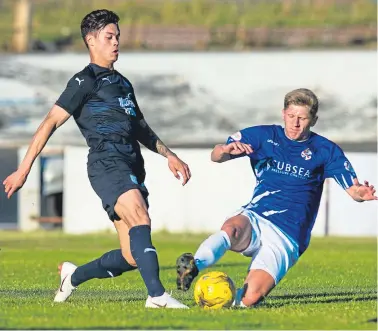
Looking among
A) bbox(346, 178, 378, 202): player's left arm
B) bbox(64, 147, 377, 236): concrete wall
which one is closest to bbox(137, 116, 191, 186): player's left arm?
bbox(346, 178, 378, 202): player's left arm

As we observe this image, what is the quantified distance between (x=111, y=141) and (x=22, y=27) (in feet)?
107

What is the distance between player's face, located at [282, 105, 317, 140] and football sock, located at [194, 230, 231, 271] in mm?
1120

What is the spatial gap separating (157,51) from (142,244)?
2906 centimetres

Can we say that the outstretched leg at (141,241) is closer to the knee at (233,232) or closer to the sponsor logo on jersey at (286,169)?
the knee at (233,232)

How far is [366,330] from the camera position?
854 cm

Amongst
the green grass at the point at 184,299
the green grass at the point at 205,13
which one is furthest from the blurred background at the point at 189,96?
the green grass at the point at 184,299

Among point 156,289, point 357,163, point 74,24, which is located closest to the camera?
point 156,289

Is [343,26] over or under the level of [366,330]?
over

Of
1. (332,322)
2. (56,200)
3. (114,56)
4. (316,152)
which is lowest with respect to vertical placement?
(56,200)

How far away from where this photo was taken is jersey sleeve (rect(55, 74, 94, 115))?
9.91 metres

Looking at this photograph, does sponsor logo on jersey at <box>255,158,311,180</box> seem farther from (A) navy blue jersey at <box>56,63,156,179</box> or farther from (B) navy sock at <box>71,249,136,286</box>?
(B) navy sock at <box>71,249,136,286</box>

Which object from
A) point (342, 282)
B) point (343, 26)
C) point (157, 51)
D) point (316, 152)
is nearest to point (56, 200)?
point (157, 51)

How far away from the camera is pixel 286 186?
34.7ft

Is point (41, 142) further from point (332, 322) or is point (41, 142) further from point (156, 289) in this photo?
point (332, 322)
